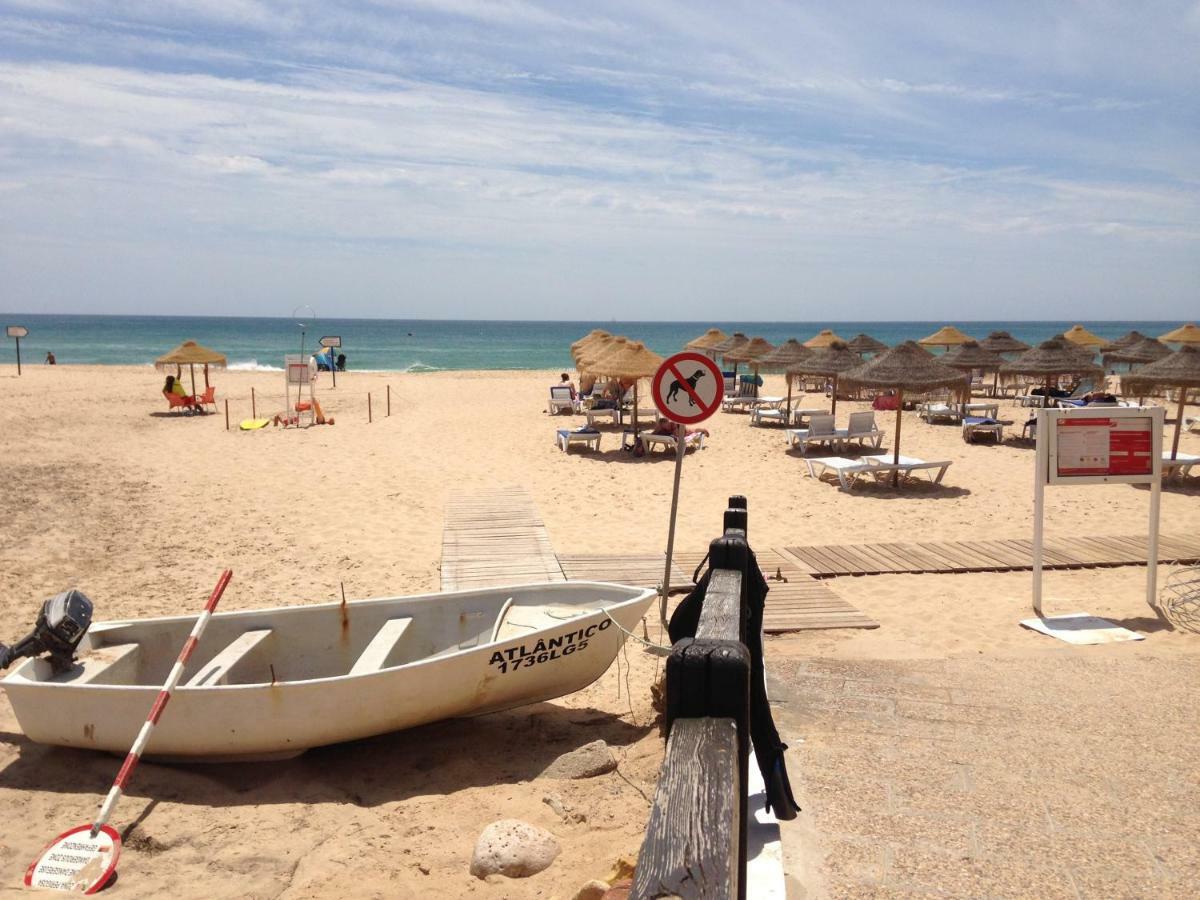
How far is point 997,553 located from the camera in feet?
27.6

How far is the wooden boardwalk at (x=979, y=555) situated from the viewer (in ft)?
26.1

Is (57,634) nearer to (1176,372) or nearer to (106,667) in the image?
(106,667)

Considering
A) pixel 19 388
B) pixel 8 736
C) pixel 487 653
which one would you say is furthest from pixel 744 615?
pixel 19 388

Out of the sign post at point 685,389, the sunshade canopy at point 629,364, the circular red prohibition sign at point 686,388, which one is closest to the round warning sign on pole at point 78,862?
the sign post at point 685,389

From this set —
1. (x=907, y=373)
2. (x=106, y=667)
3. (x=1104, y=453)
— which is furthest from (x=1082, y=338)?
(x=106, y=667)

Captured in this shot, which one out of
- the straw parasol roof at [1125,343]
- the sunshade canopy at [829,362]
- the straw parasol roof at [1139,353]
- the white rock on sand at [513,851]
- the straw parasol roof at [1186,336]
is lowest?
the white rock on sand at [513,851]

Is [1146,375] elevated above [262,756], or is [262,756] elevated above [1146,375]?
[1146,375]

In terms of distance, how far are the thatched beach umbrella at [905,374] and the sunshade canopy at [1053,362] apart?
5.07 m

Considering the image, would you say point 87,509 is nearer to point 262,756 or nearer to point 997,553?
point 262,756

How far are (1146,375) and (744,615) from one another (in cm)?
1134

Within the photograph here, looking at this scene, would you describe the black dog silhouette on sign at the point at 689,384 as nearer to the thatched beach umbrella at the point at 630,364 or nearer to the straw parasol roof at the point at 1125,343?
the thatched beach umbrella at the point at 630,364

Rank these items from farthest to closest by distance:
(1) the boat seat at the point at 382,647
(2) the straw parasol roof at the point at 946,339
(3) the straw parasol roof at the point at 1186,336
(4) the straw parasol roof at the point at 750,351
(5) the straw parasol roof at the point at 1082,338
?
(5) the straw parasol roof at the point at 1082,338, (2) the straw parasol roof at the point at 946,339, (3) the straw parasol roof at the point at 1186,336, (4) the straw parasol roof at the point at 750,351, (1) the boat seat at the point at 382,647

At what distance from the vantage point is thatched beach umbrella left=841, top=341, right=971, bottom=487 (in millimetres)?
12500

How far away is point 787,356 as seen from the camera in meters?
18.7
